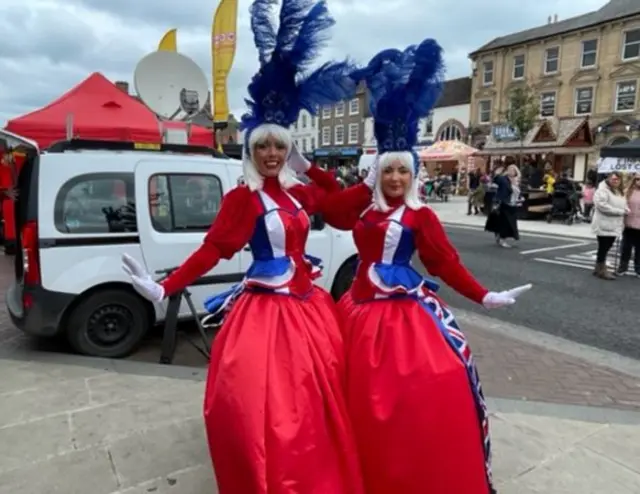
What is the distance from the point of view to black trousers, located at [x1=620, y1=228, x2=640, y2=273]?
8266 millimetres

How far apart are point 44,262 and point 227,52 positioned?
6.61 m

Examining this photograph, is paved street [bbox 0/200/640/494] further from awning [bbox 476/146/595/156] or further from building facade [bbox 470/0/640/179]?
building facade [bbox 470/0/640/179]

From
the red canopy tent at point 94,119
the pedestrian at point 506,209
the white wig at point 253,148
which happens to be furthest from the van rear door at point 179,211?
the pedestrian at point 506,209

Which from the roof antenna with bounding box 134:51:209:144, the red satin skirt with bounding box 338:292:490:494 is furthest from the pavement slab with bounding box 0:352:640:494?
the roof antenna with bounding box 134:51:209:144

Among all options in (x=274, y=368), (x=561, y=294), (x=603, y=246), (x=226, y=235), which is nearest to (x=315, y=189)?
(x=226, y=235)

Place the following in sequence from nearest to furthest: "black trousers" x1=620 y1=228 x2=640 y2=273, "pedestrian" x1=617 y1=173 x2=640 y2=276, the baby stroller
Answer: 1. "pedestrian" x1=617 y1=173 x2=640 y2=276
2. "black trousers" x1=620 y1=228 x2=640 y2=273
3. the baby stroller

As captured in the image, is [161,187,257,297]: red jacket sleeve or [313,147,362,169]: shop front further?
[313,147,362,169]: shop front

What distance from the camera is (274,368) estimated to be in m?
2.05

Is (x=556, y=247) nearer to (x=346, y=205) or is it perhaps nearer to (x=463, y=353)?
(x=346, y=205)

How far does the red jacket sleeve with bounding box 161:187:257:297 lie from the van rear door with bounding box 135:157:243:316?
2021mm

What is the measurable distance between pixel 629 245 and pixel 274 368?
8236 millimetres

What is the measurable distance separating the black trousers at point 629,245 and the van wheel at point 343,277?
17.1 feet

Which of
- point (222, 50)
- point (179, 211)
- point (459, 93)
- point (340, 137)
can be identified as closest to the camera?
point (179, 211)

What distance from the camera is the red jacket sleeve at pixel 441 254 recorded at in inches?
95.8
